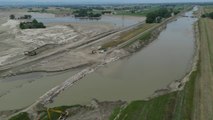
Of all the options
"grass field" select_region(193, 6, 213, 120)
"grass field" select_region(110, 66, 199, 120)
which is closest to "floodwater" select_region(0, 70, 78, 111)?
"grass field" select_region(110, 66, 199, 120)

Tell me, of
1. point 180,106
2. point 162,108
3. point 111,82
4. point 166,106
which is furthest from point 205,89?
point 111,82

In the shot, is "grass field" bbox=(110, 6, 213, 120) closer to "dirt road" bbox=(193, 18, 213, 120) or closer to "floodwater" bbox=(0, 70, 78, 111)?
"dirt road" bbox=(193, 18, 213, 120)

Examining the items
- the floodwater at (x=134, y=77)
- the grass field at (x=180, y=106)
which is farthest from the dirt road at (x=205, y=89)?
the floodwater at (x=134, y=77)

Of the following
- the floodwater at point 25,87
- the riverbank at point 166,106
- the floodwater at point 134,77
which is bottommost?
the floodwater at point 25,87

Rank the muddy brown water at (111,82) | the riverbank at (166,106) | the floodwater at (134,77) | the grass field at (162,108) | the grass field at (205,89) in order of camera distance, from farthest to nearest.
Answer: the floodwater at (134,77)
the muddy brown water at (111,82)
the grass field at (205,89)
the riverbank at (166,106)
the grass field at (162,108)

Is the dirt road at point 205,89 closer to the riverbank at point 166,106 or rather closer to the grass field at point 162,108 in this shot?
the riverbank at point 166,106

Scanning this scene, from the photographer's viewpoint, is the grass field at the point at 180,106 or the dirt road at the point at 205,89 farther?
the dirt road at the point at 205,89

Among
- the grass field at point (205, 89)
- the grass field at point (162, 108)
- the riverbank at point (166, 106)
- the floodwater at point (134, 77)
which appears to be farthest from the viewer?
the floodwater at point (134, 77)

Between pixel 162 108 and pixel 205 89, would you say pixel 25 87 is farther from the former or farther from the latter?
pixel 205 89
